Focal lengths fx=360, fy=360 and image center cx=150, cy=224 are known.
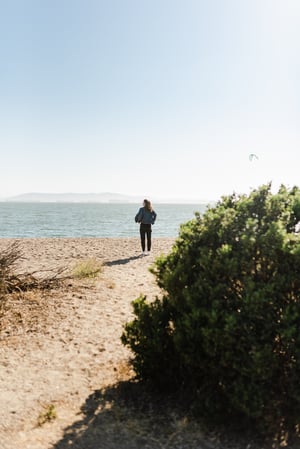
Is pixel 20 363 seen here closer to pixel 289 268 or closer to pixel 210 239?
pixel 210 239

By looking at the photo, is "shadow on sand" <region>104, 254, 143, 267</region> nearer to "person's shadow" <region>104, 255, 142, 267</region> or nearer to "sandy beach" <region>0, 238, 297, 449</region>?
"person's shadow" <region>104, 255, 142, 267</region>

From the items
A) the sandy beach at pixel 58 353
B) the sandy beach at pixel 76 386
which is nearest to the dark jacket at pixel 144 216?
the sandy beach at pixel 58 353

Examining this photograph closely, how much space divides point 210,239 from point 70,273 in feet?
28.2

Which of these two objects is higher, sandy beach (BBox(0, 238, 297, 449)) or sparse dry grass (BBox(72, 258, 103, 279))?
sparse dry grass (BBox(72, 258, 103, 279))

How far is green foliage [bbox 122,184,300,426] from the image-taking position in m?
3.67

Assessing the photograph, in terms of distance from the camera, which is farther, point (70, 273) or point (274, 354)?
point (70, 273)

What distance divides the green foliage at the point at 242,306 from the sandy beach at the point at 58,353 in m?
1.39

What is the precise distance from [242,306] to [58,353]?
3.79 m

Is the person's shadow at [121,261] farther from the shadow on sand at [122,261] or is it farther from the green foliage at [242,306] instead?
the green foliage at [242,306]

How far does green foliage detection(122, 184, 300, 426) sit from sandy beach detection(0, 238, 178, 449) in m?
1.39

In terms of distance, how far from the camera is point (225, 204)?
4.70 metres

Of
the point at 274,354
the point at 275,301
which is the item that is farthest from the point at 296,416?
the point at 275,301

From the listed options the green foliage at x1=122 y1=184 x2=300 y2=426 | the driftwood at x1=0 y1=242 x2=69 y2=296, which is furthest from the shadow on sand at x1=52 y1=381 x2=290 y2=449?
the driftwood at x1=0 y1=242 x2=69 y2=296

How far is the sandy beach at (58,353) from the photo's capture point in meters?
4.30
